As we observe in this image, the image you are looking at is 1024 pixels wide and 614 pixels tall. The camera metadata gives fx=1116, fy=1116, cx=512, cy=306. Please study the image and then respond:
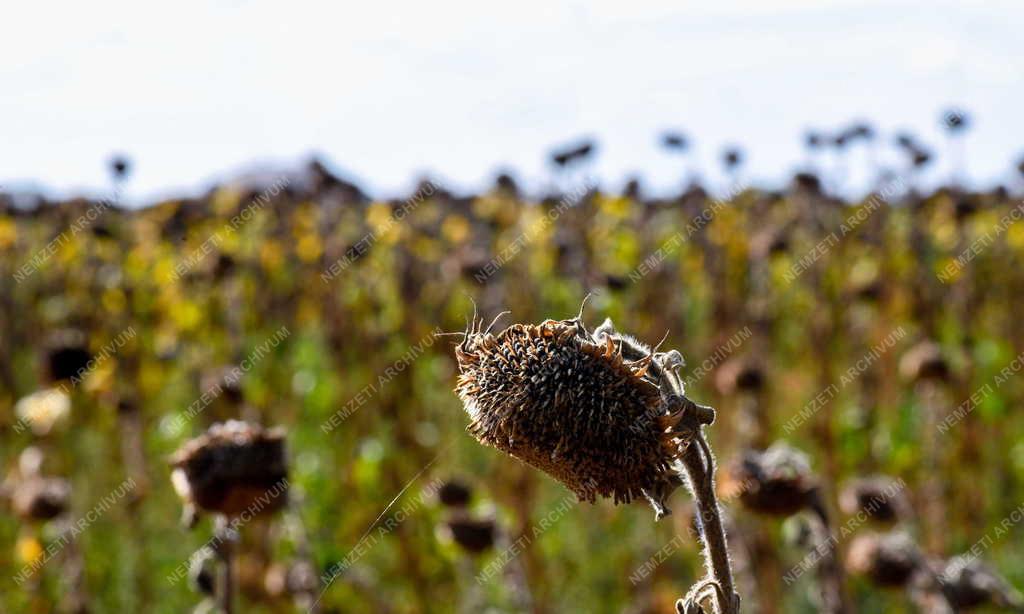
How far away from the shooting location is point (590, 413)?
1.31m

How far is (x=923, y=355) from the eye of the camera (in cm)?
450

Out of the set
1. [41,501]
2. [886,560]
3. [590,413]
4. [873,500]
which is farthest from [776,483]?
[41,501]

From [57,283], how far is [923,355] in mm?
5614

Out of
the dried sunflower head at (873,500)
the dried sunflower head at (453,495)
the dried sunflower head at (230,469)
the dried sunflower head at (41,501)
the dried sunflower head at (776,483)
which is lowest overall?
the dried sunflower head at (41,501)

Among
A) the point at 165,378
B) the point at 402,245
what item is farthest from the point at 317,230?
the point at 165,378

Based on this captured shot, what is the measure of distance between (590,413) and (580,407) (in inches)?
0.6

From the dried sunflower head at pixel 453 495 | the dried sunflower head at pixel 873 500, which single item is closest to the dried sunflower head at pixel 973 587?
the dried sunflower head at pixel 873 500

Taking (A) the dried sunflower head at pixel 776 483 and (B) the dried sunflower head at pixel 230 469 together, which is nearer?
(B) the dried sunflower head at pixel 230 469

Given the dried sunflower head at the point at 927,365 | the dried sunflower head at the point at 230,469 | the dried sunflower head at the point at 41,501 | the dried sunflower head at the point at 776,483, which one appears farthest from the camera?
the dried sunflower head at the point at 927,365

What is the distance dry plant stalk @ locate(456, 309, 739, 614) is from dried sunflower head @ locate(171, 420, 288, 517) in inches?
36.3

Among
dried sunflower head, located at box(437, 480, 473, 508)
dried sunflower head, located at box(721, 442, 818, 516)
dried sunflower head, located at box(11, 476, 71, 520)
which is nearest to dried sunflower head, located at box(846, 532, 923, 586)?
dried sunflower head, located at box(721, 442, 818, 516)

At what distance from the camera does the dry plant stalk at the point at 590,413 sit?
51.1 inches

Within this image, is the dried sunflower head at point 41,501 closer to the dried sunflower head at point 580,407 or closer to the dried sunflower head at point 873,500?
the dried sunflower head at point 873,500

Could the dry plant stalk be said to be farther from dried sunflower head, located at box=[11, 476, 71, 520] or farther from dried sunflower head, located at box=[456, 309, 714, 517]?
dried sunflower head, located at box=[11, 476, 71, 520]
